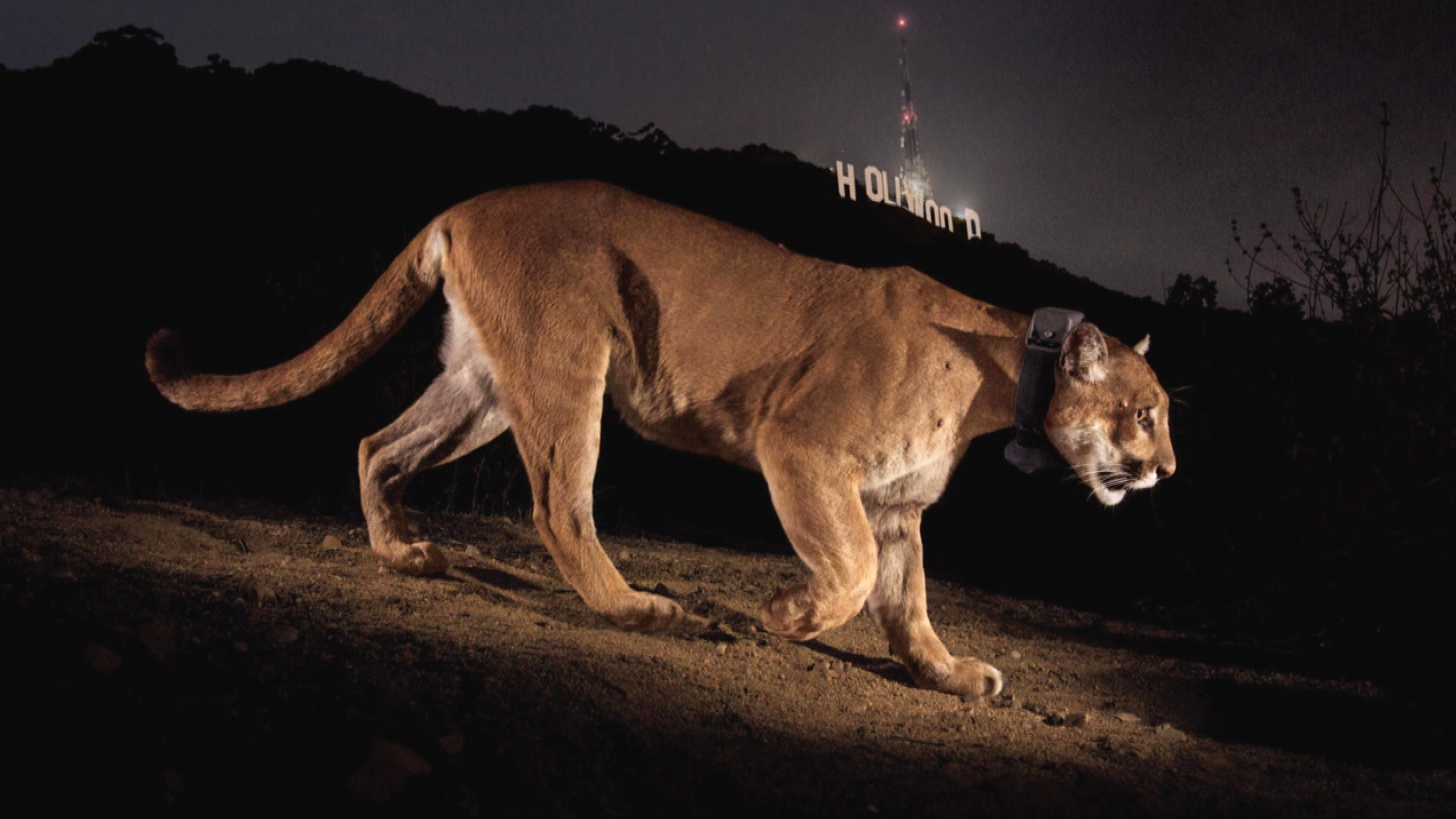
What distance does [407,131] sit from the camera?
1777cm

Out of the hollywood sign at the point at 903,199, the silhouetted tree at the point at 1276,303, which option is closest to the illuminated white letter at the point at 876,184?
the hollywood sign at the point at 903,199

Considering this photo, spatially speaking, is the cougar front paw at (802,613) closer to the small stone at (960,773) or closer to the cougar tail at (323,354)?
the small stone at (960,773)

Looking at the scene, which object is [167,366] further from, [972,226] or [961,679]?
[972,226]

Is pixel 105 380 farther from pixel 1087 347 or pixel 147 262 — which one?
pixel 1087 347

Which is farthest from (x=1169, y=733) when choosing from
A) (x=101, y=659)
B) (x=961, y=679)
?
(x=101, y=659)

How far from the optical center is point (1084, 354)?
3791mm

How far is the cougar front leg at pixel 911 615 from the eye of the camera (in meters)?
4.04

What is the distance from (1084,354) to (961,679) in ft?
4.55

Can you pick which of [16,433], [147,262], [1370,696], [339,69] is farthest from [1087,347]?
[339,69]

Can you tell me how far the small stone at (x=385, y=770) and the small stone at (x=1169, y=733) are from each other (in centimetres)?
281

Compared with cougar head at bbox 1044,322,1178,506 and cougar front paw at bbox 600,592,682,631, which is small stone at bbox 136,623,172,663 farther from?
cougar head at bbox 1044,322,1178,506

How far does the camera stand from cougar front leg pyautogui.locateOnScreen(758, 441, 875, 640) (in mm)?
3643

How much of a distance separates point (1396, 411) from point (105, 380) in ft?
32.1

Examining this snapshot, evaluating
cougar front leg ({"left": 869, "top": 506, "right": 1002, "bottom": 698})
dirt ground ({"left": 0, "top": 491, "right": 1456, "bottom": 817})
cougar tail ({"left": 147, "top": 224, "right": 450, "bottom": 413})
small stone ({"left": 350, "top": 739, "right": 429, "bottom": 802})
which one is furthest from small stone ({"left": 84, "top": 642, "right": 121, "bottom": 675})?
cougar front leg ({"left": 869, "top": 506, "right": 1002, "bottom": 698})
